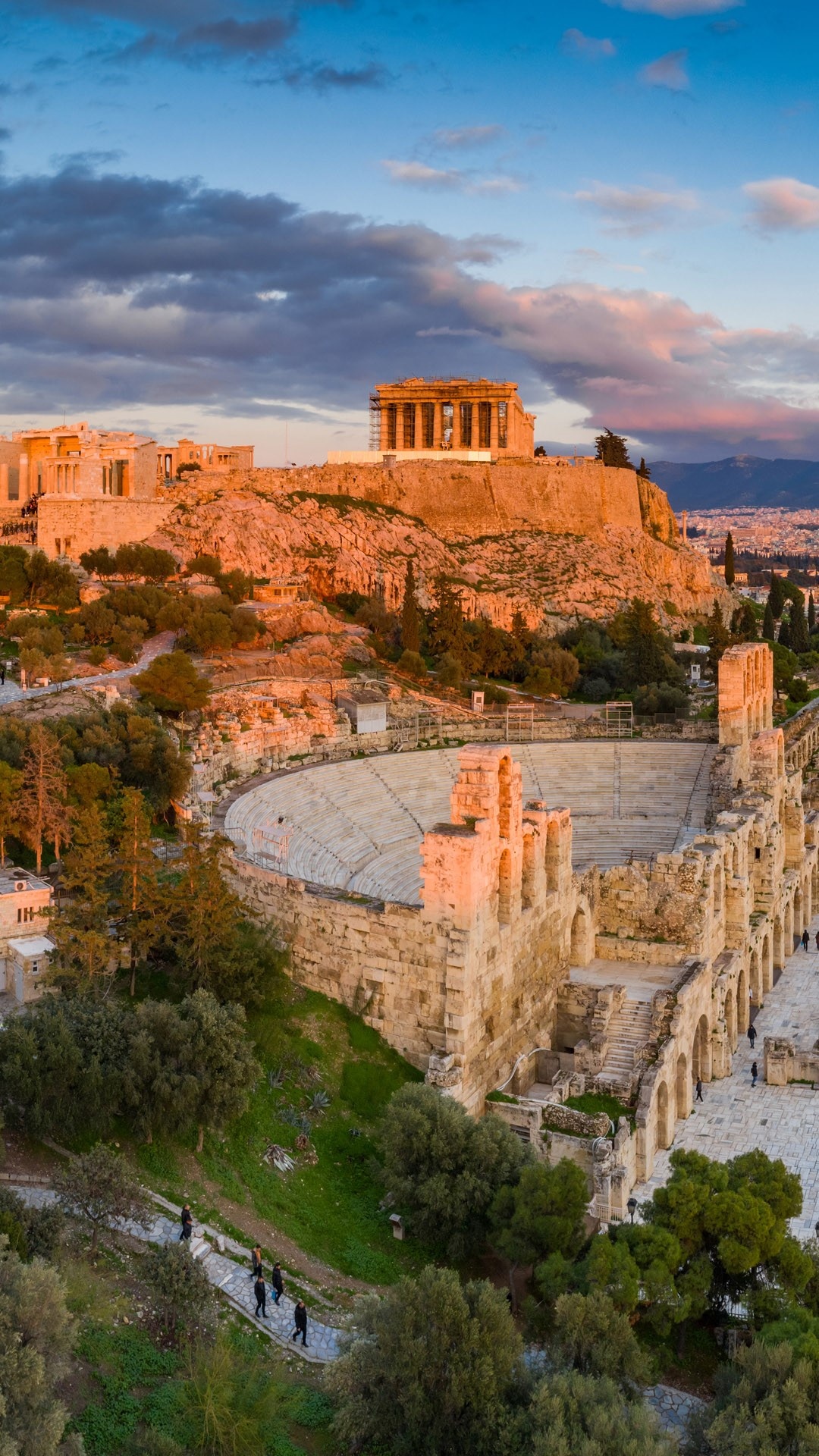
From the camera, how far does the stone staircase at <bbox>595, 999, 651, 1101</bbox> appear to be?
23.8 meters

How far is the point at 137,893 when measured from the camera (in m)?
24.0

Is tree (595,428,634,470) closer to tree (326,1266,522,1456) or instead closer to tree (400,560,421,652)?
tree (400,560,421,652)

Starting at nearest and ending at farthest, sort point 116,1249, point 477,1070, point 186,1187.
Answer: point 116,1249 → point 186,1187 → point 477,1070

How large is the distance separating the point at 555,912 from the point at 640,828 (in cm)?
1637

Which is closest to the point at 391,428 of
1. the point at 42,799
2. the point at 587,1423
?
the point at 42,799

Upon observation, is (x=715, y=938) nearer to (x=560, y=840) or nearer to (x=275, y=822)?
(x=560, y=840)

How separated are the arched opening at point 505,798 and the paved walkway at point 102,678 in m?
20.2

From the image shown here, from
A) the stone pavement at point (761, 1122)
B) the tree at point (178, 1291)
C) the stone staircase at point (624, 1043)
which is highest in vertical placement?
the tree at point (178, 1291)

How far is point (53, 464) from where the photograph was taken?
81.4 metres

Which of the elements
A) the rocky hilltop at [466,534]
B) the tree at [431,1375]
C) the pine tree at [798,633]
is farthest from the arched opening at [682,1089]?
the pine tree at [798,633]

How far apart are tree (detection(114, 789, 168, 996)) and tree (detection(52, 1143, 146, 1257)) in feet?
22.0

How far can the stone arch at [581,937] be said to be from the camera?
29406 mm

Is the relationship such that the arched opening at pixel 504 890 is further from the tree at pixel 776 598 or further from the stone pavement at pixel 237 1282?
the tree at pixel 776 598

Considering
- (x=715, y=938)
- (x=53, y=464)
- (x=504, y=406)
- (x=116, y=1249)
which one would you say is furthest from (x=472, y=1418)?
(x=504, y=406)
